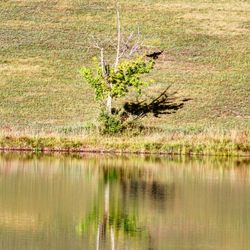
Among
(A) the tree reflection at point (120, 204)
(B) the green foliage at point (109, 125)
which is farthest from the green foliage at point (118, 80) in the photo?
(A) the tree reflection at point (120, 204)

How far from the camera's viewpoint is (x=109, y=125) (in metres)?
47.8

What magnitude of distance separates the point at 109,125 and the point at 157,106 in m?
9.91

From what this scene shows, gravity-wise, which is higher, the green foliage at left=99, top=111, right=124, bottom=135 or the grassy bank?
the green foliage at left=99, top=111, right=124, bottom=135

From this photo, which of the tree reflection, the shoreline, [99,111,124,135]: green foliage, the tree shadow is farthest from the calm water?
the tree shadow

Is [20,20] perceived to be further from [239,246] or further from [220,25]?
[239,246]

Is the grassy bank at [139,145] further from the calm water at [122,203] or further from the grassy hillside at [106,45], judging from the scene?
the grassy hillside at [106,45]

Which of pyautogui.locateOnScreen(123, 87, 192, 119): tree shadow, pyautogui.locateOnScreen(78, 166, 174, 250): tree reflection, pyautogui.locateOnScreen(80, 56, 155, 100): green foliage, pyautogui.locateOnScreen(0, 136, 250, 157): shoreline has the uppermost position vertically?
pyautogui.locateOnScreen(80, 56, 155, 100): green foliage

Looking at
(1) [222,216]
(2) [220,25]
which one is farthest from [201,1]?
(1) [222,216]

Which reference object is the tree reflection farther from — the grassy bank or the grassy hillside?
the grassy hillside

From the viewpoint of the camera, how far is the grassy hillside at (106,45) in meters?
55.7

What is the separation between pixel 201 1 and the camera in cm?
7812

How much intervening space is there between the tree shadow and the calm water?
13.5 m

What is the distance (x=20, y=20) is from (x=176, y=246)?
2018 inches

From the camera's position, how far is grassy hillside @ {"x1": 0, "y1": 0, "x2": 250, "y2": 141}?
55688mm
